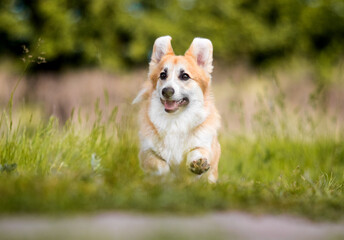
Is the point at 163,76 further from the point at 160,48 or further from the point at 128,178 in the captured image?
the point at 128,178

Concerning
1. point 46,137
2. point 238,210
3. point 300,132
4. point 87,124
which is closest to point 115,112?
point 87,124

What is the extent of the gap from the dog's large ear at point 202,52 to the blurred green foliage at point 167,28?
31.7 feet

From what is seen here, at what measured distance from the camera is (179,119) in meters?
4.42

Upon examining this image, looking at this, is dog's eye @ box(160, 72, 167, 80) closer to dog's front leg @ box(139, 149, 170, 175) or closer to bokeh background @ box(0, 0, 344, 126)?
dog's front leg @ box(139, 149, 170, 175)

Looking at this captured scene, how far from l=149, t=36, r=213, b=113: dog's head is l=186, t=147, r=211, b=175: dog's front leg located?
457 mm

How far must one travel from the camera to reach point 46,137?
4.85 metres

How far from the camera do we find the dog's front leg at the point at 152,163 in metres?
4.18

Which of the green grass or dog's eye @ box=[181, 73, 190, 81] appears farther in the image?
dog's eye @ box=[181, 73, 190, 81]

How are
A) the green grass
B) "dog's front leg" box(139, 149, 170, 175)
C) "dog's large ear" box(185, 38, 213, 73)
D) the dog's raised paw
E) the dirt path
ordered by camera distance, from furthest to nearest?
1. "dog's large ear" box(185, 38, 213, 73)
2. "dog's front leg" box(139, 149, 170, 175)
3. the dog's raised paw
4. the green grass
5. the dirt path

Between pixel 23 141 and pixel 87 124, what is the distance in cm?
86

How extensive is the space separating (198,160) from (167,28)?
11122 millimetres

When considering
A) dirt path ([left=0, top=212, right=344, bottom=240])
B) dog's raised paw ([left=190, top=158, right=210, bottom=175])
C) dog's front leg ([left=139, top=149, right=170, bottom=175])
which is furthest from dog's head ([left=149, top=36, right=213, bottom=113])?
dirt path ([left=0, top=212, right=344, bottom=240])

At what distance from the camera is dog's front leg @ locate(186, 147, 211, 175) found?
4016 millimetres

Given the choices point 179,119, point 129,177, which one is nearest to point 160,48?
point 179,119
